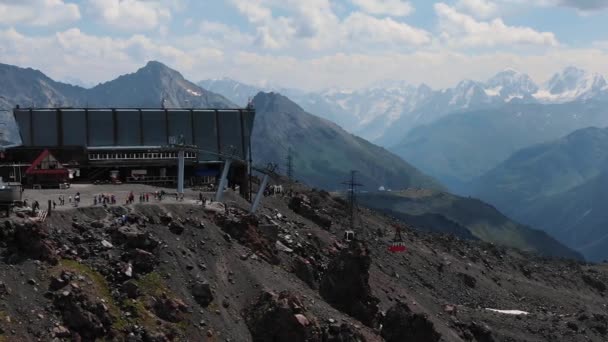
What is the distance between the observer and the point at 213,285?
83.1 meters

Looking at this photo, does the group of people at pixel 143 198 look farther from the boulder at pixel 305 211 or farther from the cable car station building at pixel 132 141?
the boulder at pixel 305 211

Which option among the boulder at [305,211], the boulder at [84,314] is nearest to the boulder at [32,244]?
the boulder at [84,314]

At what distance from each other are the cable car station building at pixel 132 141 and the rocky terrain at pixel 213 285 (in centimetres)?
1219

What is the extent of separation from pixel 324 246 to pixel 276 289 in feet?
102

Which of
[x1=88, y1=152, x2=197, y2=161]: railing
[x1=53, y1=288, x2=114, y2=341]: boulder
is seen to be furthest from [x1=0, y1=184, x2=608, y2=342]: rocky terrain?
[x1=88, y1=152, x2=197, y2=161]: railing

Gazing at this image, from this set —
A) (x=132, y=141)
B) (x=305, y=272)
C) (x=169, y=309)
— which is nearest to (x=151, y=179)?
(x=132, y=141)

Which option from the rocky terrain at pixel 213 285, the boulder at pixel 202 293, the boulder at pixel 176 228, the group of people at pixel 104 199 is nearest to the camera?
the rocky terrain at pixel 213 285

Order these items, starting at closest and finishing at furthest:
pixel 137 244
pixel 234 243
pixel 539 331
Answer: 1. pixel 137 244
2. pixel 234 243
3. pixel 539 331

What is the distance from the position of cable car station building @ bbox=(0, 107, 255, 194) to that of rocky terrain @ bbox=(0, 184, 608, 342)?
12.2 m

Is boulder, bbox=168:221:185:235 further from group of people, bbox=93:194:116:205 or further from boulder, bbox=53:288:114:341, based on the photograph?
boulder, bbox=53:288:114:341

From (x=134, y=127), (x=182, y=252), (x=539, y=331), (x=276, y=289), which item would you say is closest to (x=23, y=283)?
(x=182, y=252)

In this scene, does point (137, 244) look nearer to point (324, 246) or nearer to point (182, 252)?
point (182, 252)

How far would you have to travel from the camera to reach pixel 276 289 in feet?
285

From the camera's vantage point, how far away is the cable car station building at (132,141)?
123812mm
